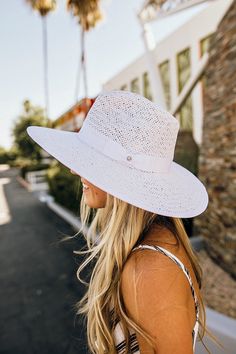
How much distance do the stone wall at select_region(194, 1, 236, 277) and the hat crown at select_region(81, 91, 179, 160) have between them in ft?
12.1

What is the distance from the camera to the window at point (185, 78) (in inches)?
578

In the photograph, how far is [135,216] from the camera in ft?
4.29

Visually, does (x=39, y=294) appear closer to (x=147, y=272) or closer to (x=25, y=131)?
(x=147, y=272)

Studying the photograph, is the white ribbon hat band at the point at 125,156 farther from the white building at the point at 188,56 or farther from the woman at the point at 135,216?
the white building at the point at 188,56

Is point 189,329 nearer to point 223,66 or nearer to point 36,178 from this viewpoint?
point 223,66

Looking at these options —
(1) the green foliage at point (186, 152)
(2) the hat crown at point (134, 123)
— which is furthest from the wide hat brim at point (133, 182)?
(1) the green foliage at point (186, 152)

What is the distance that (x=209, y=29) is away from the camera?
43.3 feet

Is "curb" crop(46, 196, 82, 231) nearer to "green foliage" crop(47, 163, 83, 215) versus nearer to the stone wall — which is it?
"green foliage" crop(47, 163, 83, 215)

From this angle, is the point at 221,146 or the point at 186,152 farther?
the point at 186,152

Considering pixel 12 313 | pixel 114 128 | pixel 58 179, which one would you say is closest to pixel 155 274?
pixel 114 128

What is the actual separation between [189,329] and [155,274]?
0.23 meters

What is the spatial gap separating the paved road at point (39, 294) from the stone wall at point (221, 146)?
2570 millimetres

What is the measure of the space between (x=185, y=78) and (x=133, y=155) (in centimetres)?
1500

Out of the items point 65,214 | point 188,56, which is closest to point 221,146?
point 65,214
